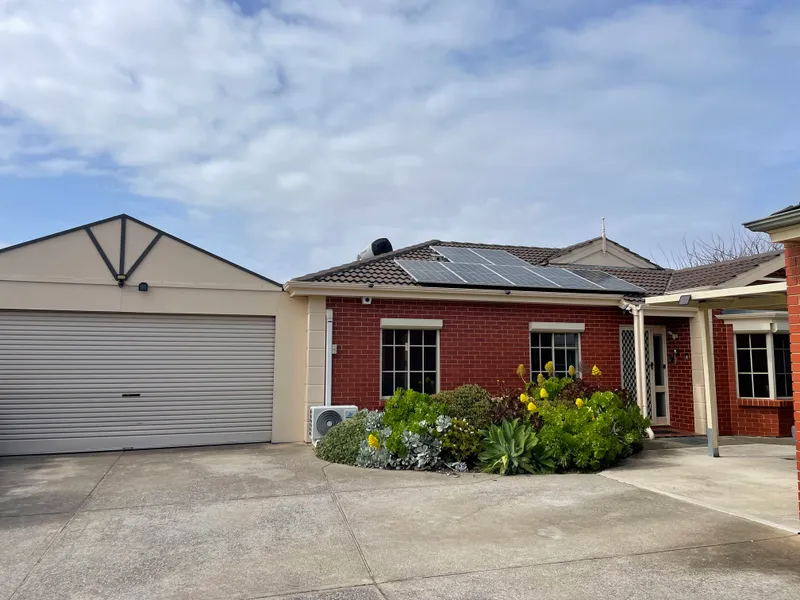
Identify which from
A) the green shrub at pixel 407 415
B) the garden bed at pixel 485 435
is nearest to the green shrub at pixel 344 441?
the garden bed at pixel 485 435

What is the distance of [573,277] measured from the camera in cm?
1290

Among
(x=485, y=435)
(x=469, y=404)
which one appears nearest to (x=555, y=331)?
(x=469, y=404)

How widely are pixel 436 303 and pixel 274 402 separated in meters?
3.82

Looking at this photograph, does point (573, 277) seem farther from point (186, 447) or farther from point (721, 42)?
point (186, 447)

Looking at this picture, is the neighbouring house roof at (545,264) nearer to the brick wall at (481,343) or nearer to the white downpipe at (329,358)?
the brick wall at (481,343)

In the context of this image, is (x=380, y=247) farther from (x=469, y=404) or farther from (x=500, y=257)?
(x=469, y=404)

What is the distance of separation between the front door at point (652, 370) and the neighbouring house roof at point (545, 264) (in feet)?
3.63

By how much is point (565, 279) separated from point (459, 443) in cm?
596

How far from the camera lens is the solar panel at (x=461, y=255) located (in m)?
13.3

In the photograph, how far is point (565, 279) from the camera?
1257cm

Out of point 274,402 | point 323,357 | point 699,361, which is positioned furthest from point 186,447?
point 699,361

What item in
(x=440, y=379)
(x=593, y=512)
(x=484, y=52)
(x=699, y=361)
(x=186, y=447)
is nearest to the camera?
(x=593, y=512)

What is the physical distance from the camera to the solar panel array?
11.4m

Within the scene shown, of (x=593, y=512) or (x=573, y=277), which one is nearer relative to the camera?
(x=593, y=512)
